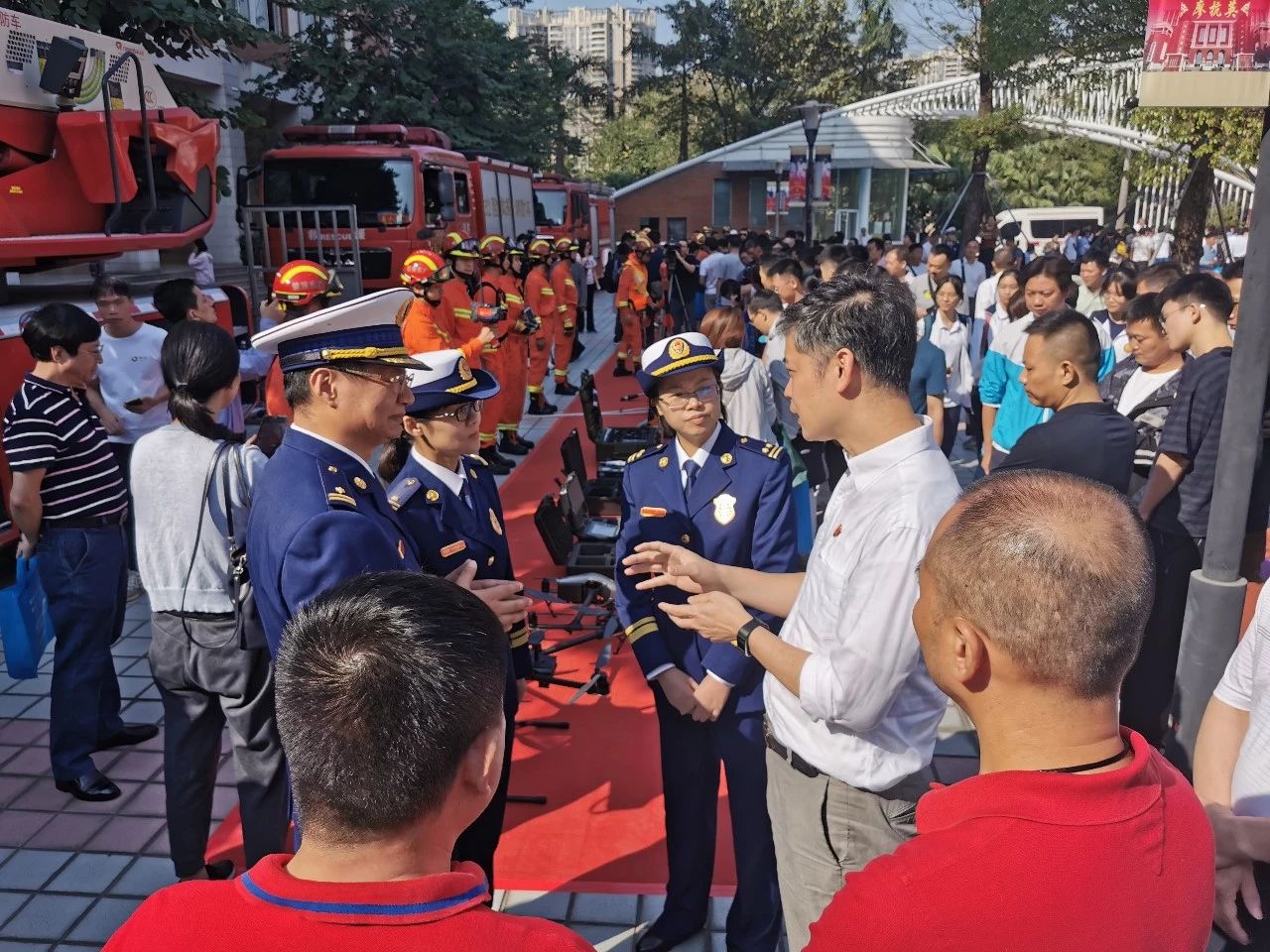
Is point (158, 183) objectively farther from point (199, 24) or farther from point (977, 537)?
point (977, 537)

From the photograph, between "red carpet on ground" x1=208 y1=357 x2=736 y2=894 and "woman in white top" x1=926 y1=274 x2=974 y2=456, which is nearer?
"red carpet on ground" x1=208 y1=357 x2=736 y2=894

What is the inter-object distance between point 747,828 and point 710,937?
52cm

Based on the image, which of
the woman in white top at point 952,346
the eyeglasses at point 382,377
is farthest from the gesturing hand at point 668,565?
the woman in white top at point 952,346

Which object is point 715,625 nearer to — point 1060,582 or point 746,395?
point 1060,582

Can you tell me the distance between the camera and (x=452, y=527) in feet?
9.38

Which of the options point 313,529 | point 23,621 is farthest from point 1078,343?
point 23,621

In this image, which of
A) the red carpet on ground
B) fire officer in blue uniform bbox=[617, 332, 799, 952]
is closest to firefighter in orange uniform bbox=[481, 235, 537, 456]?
the red carpet on ground

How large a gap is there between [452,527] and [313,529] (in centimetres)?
72

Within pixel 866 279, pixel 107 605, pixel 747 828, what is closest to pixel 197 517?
pixel 107 605

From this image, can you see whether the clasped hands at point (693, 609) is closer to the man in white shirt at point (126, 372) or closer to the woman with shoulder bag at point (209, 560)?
the woman with shoulder bag at point (209, 560)

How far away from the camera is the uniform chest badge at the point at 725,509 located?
2932 millimetres

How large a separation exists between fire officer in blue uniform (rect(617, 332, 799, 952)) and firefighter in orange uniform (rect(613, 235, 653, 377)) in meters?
9.92

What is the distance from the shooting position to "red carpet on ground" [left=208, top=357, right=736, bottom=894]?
138 inches

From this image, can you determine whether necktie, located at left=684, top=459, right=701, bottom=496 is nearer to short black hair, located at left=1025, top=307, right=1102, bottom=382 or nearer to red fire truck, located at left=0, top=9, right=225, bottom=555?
short black hair, located at left=1025, top=307, right=1102, bottom=382
